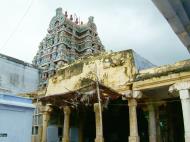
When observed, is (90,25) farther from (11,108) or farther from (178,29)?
(178,29)

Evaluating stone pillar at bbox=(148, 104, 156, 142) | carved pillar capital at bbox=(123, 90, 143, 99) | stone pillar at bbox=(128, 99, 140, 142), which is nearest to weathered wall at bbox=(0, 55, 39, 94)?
carved pillar capital at bbox=(123, 90, 143, 99)

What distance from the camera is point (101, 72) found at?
16.8 m

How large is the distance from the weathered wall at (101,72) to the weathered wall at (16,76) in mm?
6023

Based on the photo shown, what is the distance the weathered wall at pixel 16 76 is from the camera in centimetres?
2347

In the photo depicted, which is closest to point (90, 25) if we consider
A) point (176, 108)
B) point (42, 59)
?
point (42, 59)

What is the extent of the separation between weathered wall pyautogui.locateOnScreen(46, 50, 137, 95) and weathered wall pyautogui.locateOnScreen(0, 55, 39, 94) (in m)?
6.02

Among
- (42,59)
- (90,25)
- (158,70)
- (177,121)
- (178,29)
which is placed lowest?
(177,121)

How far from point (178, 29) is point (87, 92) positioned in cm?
1181

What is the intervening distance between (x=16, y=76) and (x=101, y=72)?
38.3ft

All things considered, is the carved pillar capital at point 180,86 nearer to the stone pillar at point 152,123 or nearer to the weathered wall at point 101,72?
the weathered wall at point 101,72

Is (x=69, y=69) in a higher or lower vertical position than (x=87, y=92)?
higher

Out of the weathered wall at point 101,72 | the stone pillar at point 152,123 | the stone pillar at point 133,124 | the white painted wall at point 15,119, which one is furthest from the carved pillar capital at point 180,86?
the white painted wall at point 15,119

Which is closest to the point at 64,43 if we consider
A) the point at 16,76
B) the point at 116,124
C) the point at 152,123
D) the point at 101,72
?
the point at 16,76

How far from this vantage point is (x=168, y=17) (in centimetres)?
241
